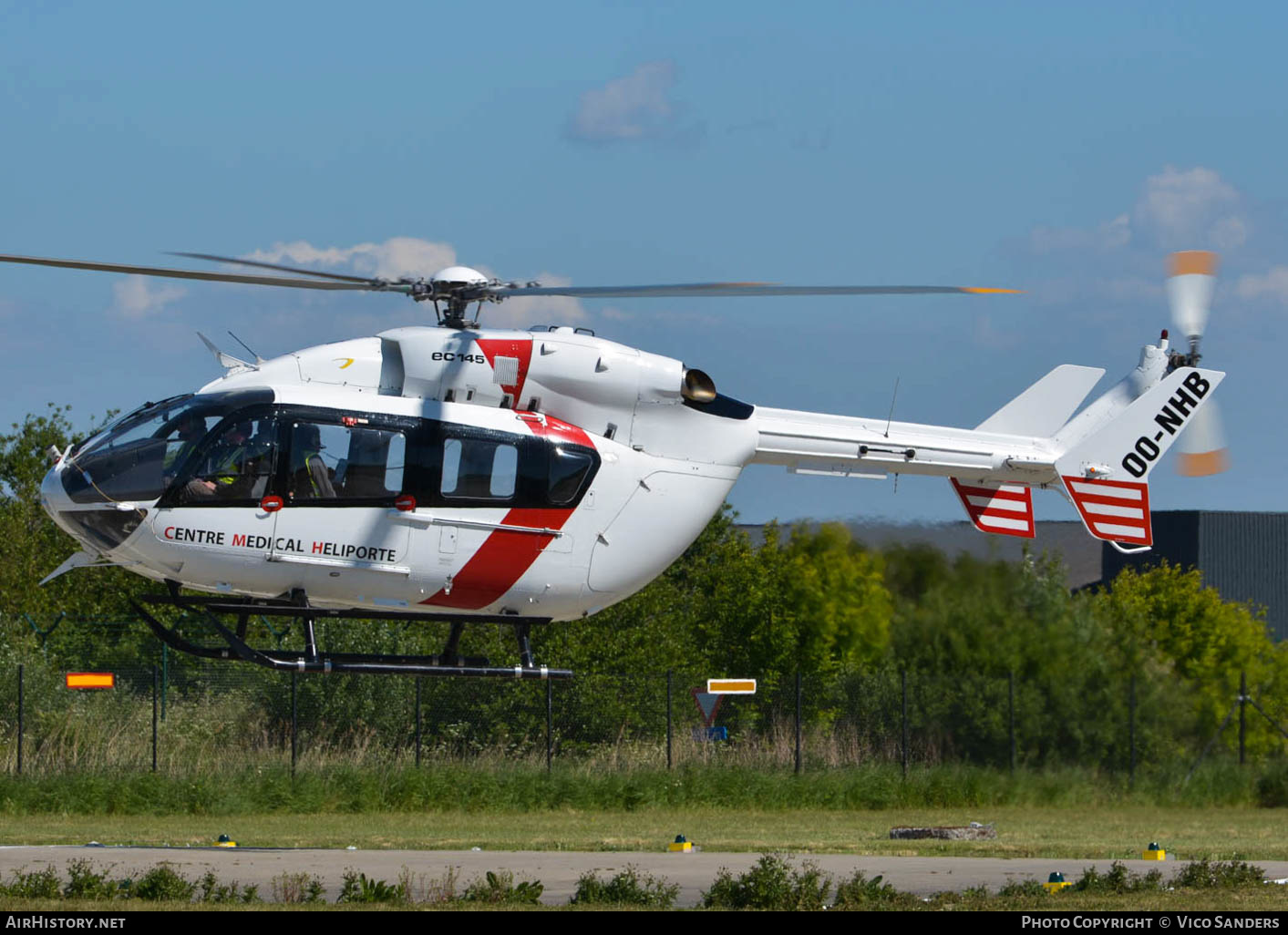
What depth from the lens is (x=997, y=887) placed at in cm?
1556

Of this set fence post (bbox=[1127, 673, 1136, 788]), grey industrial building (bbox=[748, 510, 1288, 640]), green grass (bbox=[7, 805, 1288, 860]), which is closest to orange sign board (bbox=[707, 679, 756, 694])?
green grass (bbox=[7, 805, 1288, 860])

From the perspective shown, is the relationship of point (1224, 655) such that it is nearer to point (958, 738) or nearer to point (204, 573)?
point (958, 738)

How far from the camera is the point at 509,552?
1680 centimetres

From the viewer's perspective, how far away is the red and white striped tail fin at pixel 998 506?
19.5 metres

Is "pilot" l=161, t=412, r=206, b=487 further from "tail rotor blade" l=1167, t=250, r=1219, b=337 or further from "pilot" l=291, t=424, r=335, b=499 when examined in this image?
"tail rotor blade" l=1167, t=250, r=1219, b=337

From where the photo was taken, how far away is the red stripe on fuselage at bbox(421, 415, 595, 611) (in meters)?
16.7

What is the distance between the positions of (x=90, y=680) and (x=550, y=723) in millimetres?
7781

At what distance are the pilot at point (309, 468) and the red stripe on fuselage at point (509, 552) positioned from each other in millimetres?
1580

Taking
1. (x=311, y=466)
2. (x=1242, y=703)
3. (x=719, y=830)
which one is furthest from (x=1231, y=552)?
(x=311, y=466)

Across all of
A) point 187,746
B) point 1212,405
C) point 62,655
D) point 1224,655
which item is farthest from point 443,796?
point 1224,655

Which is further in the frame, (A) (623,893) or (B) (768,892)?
(A) (623,893)

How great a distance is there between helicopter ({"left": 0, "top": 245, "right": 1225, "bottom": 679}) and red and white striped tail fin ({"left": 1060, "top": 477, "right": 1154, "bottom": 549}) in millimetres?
2005

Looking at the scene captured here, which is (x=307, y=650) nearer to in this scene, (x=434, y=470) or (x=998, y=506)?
(x=434, y=470)

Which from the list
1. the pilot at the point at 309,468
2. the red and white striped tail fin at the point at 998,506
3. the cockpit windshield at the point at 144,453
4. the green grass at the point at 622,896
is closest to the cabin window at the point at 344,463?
the pilot at the point at 309,468
